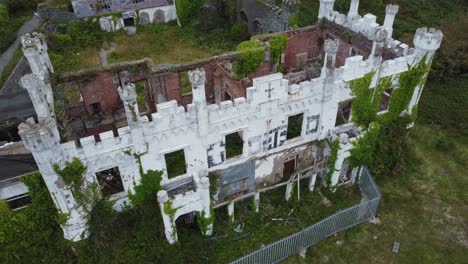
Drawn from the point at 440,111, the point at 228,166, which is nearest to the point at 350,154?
the point at 228,166

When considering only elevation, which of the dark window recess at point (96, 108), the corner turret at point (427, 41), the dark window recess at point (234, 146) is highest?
the corner turret at point (427, 41)

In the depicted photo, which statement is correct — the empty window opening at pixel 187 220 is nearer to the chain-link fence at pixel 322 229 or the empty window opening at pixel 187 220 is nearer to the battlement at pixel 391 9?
the chain-link fence at pixel 322 229

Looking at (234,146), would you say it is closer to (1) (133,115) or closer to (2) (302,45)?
(1) (133,115)

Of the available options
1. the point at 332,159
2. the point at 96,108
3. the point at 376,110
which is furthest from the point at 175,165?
the point at 376,110

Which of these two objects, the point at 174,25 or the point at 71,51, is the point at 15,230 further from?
the point at 174,25

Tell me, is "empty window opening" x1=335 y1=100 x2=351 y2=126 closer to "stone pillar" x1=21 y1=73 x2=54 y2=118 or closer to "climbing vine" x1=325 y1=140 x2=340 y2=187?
"climbing vine" x1=325 y1=140 x2=340 y2=187

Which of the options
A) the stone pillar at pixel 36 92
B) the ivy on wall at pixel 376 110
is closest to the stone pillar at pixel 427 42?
the ivy on wall at pixel 376 110
